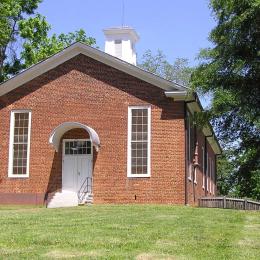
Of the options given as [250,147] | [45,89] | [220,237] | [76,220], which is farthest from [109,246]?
[250,147]

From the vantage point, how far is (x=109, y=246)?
10.3 metres

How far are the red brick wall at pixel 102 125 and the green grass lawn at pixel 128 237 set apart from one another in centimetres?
775

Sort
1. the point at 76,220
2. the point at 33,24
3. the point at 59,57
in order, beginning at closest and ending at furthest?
the point at 76,220, the point at 59,57, the point at 33,24

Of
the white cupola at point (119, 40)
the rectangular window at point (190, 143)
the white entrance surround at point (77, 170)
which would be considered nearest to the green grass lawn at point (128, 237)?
the white entrance surround at point (77, 170)

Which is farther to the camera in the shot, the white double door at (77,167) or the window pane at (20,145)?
the window pane at (20,145)

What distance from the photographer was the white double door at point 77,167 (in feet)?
81.1

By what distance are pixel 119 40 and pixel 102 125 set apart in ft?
28.2

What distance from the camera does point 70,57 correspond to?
25.4 meters

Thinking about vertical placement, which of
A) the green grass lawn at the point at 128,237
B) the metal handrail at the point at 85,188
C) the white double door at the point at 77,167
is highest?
the white double door at the point at 77,167

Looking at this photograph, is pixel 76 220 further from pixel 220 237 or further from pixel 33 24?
pixel 33 24

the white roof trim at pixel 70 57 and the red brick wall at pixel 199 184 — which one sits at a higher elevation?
the white roof trim at pixel 70 57

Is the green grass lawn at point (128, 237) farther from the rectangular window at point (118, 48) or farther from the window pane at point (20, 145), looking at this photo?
the rectangular window at point (118, 48)

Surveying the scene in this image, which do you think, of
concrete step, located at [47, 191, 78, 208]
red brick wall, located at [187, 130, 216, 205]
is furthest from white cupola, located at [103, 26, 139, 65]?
concrete step, located at [47, 191, 78, 208]

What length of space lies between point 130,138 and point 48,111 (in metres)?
3.88
